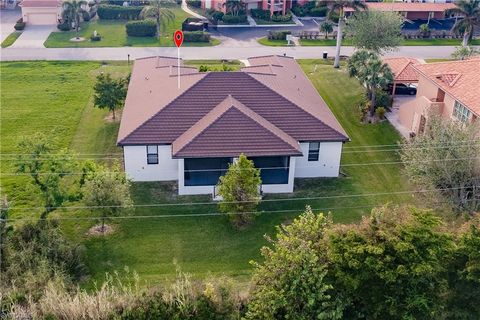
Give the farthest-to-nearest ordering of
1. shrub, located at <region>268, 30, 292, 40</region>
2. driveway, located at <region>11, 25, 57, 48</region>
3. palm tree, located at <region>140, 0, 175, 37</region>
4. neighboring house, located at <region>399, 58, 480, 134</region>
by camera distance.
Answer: shrub, located at <region>268, 30, 292, 40</region> → palm tree, located at <region>140, 0, 175, 37</region> → driveway, located at <region>11, 25, 57, 48</region> → neighboring house, located at <region>399, 58, 480, 134</region>

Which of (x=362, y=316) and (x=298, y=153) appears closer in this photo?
(x=362, y=316)

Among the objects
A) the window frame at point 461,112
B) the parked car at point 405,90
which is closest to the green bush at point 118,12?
the parked car at point 405,90

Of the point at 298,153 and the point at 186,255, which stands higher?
the point at 298,153

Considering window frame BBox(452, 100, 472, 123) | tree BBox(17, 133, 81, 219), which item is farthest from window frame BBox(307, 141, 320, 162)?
tree BBox(17, 133, 81, 219)

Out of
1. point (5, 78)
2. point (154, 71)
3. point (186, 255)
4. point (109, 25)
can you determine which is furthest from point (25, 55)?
point (186, 255)

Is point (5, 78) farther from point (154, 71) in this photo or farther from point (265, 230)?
point (265, 230)

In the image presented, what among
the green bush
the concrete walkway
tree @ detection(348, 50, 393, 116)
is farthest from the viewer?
the green bush

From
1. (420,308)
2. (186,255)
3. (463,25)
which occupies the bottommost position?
(186,255)

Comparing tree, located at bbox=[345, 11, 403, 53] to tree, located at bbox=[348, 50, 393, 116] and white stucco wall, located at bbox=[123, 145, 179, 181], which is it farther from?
white stucco wall, located at bbox=[123, 145, 179, 181]
